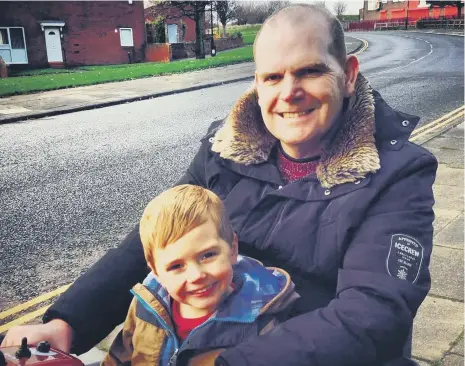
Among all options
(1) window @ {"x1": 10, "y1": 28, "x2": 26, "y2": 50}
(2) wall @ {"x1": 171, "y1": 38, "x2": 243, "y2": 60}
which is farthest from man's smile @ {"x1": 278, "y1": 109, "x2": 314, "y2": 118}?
(2) wall @ {"x1": 171, "y1": 38, "x2": 243, "y2": 60}

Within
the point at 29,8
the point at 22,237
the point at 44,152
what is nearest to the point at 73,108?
the point at 44,152

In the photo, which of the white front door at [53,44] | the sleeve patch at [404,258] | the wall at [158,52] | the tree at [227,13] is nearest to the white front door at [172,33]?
the wall at [158,52]

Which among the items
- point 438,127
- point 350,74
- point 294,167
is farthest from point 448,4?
point 294,167

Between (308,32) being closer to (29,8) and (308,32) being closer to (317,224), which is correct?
(317,224)

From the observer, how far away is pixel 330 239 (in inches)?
67.4

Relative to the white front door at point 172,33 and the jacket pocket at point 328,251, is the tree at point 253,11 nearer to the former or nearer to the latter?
the white front door at point 172,33

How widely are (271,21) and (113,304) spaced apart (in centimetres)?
105

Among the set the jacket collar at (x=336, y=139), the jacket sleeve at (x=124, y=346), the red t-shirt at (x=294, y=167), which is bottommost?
the jacket sleeve at (x=124, y=346)

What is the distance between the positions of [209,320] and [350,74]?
93 cm

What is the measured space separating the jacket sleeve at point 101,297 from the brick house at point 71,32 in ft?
96.6

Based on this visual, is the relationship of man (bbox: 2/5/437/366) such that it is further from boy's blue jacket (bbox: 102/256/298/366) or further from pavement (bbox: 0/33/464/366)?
pavement (bbox: 0/33/464/366)

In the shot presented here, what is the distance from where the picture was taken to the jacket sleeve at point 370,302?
1466 mm

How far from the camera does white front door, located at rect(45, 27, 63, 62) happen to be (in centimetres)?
3006

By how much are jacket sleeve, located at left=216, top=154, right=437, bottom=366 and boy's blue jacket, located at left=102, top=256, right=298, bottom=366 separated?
7 cm
